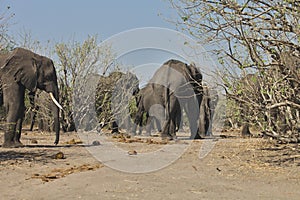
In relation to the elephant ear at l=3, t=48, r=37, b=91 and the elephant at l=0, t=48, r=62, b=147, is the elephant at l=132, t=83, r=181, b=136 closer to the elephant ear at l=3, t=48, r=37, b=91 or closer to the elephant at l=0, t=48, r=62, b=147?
the elephant at l=0, t=48, r=62, b=147

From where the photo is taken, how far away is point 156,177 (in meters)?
8.79

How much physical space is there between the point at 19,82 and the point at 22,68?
417 mm

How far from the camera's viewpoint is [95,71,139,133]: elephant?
23922mm

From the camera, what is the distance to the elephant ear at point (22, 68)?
13.6 m

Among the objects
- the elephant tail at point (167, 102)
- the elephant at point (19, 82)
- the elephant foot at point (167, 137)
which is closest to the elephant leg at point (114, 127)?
the elephant tail at point (167, 102)

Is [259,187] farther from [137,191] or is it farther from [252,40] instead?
[252,40]

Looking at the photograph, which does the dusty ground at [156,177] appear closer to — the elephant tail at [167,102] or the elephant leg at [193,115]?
the elephant tail at [167,102]

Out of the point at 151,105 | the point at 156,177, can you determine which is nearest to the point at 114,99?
the point at 151,105

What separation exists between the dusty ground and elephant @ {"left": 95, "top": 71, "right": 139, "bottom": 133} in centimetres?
1118

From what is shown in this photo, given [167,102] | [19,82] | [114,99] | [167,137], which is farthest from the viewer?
[114,99]

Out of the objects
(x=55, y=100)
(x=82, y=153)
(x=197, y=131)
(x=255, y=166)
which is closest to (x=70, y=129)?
(x=197, y=131)

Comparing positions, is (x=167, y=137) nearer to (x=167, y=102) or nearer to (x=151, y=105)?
(x=167, y=102)

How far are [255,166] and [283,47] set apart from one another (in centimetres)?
267

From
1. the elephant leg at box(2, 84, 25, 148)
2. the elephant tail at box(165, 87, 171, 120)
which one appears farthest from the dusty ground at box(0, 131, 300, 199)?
the elephant tail at box(165, 87, 171, 120)
